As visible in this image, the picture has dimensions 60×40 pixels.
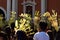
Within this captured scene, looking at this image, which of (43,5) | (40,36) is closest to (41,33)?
(40,36)

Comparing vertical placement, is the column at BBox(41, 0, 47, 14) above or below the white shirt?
above

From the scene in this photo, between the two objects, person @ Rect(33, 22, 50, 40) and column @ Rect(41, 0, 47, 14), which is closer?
person @ Rect(33, 22, 50, 40)

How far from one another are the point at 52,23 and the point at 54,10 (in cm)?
994

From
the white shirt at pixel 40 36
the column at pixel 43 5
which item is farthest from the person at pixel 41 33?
the column at pixel 43 5

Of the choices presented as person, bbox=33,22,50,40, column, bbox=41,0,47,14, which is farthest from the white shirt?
column, bbox=41,0,47,14

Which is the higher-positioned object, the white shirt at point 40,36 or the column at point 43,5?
the column at point 43,5

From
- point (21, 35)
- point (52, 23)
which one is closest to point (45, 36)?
point (21, 35)

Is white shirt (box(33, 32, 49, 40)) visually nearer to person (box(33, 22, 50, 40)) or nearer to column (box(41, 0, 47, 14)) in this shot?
person (box(33, 22, 50, 40))

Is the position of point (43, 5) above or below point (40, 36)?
above

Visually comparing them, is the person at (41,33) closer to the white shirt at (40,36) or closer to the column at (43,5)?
the white shirt at (40,36)

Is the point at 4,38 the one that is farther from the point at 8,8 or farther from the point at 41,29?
the point at 8,8

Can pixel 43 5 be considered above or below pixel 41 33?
above

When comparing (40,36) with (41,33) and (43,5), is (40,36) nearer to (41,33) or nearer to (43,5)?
(41,33)

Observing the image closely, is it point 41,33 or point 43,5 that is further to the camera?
point 43,5
